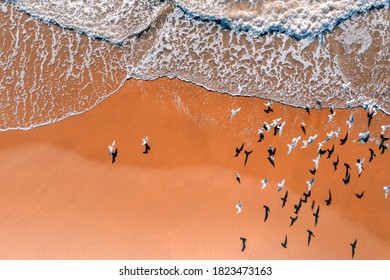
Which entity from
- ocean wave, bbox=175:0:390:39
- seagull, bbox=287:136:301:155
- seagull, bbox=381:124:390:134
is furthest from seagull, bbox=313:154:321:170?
ocean wave, bbox=175:0:390:39

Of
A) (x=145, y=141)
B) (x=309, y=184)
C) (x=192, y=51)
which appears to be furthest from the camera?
(x=192, y=51)

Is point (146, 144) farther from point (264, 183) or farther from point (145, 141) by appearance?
point (264, 183)

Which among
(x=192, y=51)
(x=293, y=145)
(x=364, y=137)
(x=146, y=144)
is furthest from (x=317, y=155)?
(x=146, y=144)

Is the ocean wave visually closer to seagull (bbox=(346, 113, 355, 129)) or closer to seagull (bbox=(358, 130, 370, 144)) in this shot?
seagull (bbox=(346, 113, 355, 129))

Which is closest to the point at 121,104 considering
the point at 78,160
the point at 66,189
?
the point at 78,160

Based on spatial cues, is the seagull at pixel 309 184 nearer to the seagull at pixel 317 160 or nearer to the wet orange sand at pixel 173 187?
the wet orange sand at pixel 173 187

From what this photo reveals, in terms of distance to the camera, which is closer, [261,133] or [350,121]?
[261,133]
